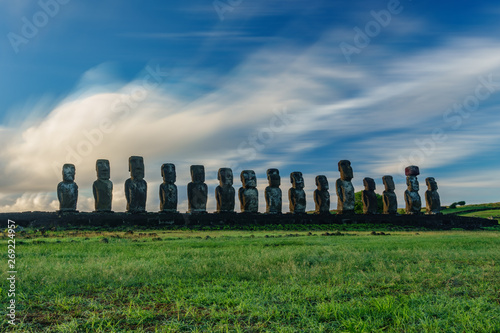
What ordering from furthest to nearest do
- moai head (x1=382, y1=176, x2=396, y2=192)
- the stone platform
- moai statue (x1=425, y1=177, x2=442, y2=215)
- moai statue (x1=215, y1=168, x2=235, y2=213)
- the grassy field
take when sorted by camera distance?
moai statue (x1=425, y1=177, x2=442, y2=215)
moai head (x1=382, y1=176, x2=396, y2=192)
moai statue (x1=215, y1=168, x2=235, y2=213)
the stone platform
the grassy field

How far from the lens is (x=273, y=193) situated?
2111 centimetres

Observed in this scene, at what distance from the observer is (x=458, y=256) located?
7.09m

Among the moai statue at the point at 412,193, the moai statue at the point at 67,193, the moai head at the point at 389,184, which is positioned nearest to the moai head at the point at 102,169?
the moai statue at the point at 67,193

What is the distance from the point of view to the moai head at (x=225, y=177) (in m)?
20.1

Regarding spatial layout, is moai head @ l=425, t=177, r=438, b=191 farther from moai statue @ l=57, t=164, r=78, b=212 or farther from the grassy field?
the grassy field

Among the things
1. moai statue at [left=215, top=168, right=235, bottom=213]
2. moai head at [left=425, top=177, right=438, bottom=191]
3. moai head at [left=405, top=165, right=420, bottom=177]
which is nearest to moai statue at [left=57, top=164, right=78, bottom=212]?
moai statue at [left=215, top=168, right=235, bottom=213]

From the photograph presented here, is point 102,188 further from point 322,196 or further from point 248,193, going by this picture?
point 322,196

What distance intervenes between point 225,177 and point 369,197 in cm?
810

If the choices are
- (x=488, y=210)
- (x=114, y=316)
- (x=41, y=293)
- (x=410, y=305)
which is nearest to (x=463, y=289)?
(x=410, y=305)

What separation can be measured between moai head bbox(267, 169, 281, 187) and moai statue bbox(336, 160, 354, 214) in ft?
11.3

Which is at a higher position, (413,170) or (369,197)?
(413,170)

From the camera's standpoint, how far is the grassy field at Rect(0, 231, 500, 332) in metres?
3.26

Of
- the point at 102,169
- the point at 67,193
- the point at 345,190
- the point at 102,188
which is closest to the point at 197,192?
the point at 102,188

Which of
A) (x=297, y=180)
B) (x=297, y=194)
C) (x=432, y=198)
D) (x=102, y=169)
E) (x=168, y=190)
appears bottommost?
(x=432, y=198)
